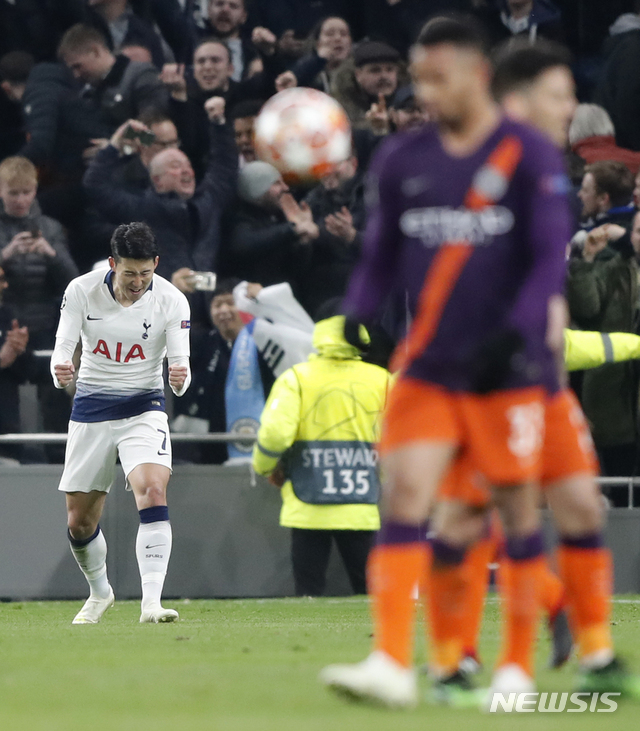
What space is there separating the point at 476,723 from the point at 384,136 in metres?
8.76

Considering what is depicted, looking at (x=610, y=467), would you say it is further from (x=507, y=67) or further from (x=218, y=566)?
(x=507, y=67)

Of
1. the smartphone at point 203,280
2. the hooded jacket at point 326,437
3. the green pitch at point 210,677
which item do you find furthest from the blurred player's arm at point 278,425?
the green pitch at point 210,677

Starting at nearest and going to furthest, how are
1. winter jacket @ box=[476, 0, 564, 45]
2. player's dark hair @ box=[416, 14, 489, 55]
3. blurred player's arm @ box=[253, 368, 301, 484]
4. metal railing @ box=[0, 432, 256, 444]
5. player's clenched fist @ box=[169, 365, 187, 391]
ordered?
1. player's dark hair @ box=[416, 14, 489, 55]
2. player's clenched fist @ box=[169, 365, 187, 391]
3. blurred player's arm @ box=[253, 368, 301, 484]
4. metal railing @ box=[0, 432, 256, 444]
5. winter jacket @ box=[476, 0, 564, 45]

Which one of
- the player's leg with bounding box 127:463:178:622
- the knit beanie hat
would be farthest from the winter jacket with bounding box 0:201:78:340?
the player's leg with bounding box 127:463:178:622

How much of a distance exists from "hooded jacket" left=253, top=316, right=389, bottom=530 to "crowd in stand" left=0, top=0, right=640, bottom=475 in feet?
1.99

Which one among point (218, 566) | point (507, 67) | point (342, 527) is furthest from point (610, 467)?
point (507, 67)

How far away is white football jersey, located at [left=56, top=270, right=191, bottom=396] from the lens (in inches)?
336

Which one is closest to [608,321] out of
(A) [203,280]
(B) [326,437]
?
(B) [326,437]

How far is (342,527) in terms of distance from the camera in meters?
10.3

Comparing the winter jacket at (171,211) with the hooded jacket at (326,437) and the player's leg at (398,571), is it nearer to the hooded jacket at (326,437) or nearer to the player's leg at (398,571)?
the hooded jacket at (326,437)

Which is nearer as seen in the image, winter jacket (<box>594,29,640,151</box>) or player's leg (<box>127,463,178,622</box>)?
player's leg (<box>127,463,178,622</box>)

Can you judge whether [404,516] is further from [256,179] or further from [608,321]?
[256,179]

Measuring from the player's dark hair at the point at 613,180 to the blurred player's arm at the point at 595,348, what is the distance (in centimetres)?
212

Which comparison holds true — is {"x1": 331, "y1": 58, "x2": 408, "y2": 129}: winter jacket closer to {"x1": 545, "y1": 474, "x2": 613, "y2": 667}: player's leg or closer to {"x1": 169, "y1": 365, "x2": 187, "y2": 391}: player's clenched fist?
{"x1": 169, "y1": 365, "x2": 187, "y2": 391}: player's clenched fist
